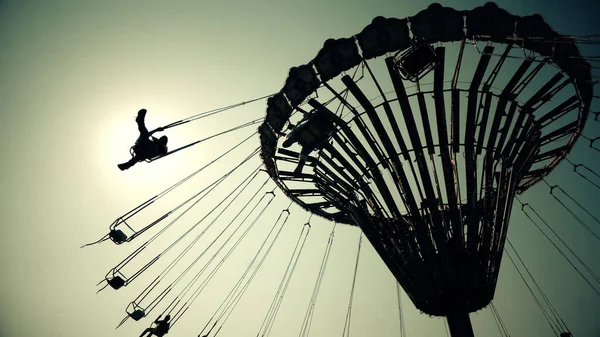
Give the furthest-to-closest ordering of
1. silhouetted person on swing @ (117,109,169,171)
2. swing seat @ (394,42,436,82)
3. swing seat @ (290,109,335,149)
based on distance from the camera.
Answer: swing seat @ (290,109,335,149) < swing seat @ (394,42,436,82) < silhouetted person on swing @ (117,109,169,171)

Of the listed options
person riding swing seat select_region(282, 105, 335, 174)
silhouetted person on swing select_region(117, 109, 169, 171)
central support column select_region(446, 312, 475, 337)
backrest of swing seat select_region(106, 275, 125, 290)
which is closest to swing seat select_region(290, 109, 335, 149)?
person riding swing seat select_region(282, 105, 335, 174)

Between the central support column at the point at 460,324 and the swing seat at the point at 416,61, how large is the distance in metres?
6.98

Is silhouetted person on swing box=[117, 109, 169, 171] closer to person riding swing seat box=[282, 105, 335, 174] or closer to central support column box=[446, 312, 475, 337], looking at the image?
person riding swing seat box=[282, 105, 335, 174]

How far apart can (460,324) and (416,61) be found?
25.4 feet

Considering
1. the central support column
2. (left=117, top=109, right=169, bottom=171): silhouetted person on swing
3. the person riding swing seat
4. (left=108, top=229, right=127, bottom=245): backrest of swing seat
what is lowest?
(left=108, top=229, right=127, bottom=245): backrest of swing seat

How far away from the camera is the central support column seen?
9867 mm

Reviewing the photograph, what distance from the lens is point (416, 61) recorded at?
994cm

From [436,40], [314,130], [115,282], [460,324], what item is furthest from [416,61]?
[115,282]

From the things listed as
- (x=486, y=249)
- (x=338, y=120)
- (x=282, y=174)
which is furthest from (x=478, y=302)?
(x=282, y=174)

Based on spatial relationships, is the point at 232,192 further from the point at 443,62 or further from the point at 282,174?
the point at 443,62

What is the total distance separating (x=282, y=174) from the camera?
43.4 feet

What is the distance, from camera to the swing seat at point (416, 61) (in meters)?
9.80

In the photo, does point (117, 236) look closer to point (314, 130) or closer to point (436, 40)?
point (314, 130)

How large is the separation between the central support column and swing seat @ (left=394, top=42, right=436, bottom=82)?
6.98m
